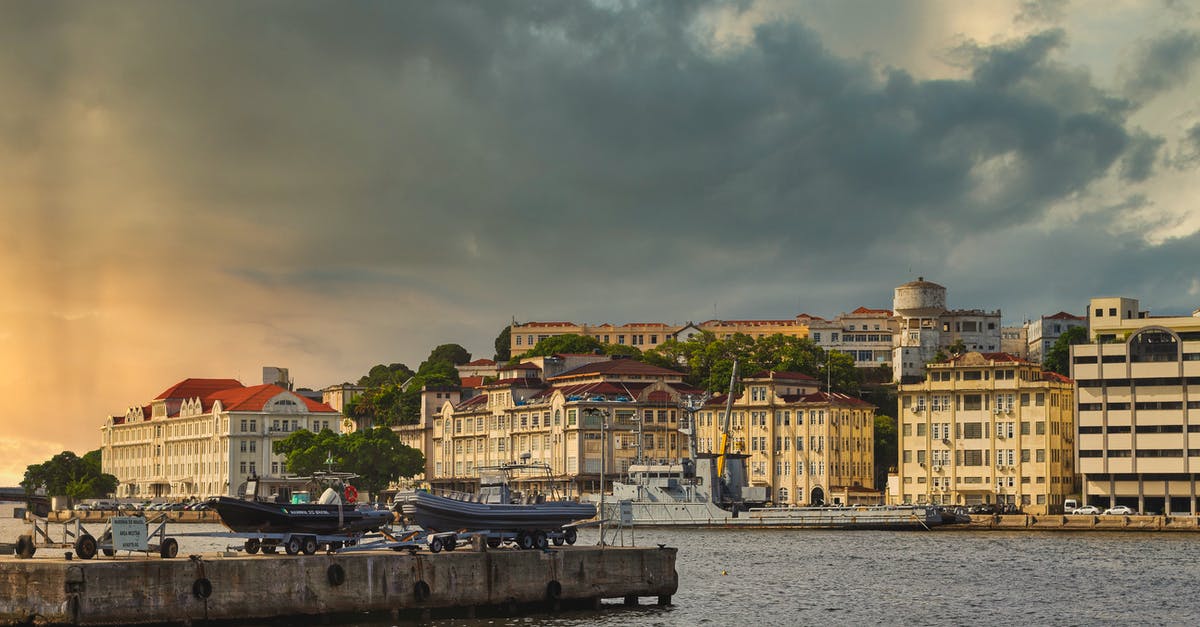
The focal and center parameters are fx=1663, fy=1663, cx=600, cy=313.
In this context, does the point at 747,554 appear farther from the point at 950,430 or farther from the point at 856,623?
the point at 950,430

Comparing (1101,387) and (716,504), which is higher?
(1101,387)

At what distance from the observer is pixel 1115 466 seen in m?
150

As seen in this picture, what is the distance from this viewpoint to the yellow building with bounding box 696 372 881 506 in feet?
556

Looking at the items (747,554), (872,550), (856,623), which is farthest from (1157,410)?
(856,623)

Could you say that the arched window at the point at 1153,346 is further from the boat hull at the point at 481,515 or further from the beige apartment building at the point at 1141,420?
the boat hull at the point at 481,515

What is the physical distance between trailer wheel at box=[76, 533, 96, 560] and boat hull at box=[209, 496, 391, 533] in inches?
300

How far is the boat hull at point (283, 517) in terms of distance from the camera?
53125mm

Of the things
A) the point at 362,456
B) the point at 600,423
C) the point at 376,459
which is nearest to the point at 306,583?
the point at 600,423

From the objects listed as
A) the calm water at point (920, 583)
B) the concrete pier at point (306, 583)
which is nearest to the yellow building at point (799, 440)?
the calm water at point (920, 583)

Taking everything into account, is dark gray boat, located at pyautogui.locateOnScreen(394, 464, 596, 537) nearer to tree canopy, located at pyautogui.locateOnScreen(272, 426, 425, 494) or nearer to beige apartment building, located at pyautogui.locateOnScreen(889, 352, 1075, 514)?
beige apartment building, located at pyautogui.locateOnScreen(889, 352, 1075, 514)

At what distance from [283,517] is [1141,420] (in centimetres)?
11324

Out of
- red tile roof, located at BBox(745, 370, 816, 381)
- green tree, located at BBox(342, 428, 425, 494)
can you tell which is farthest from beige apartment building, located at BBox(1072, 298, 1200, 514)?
green tree, located at BBox(342, 428, 425, 494)

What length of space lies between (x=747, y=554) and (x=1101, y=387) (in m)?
63.8

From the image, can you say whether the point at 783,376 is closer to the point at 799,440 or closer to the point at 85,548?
the point at 799,440
